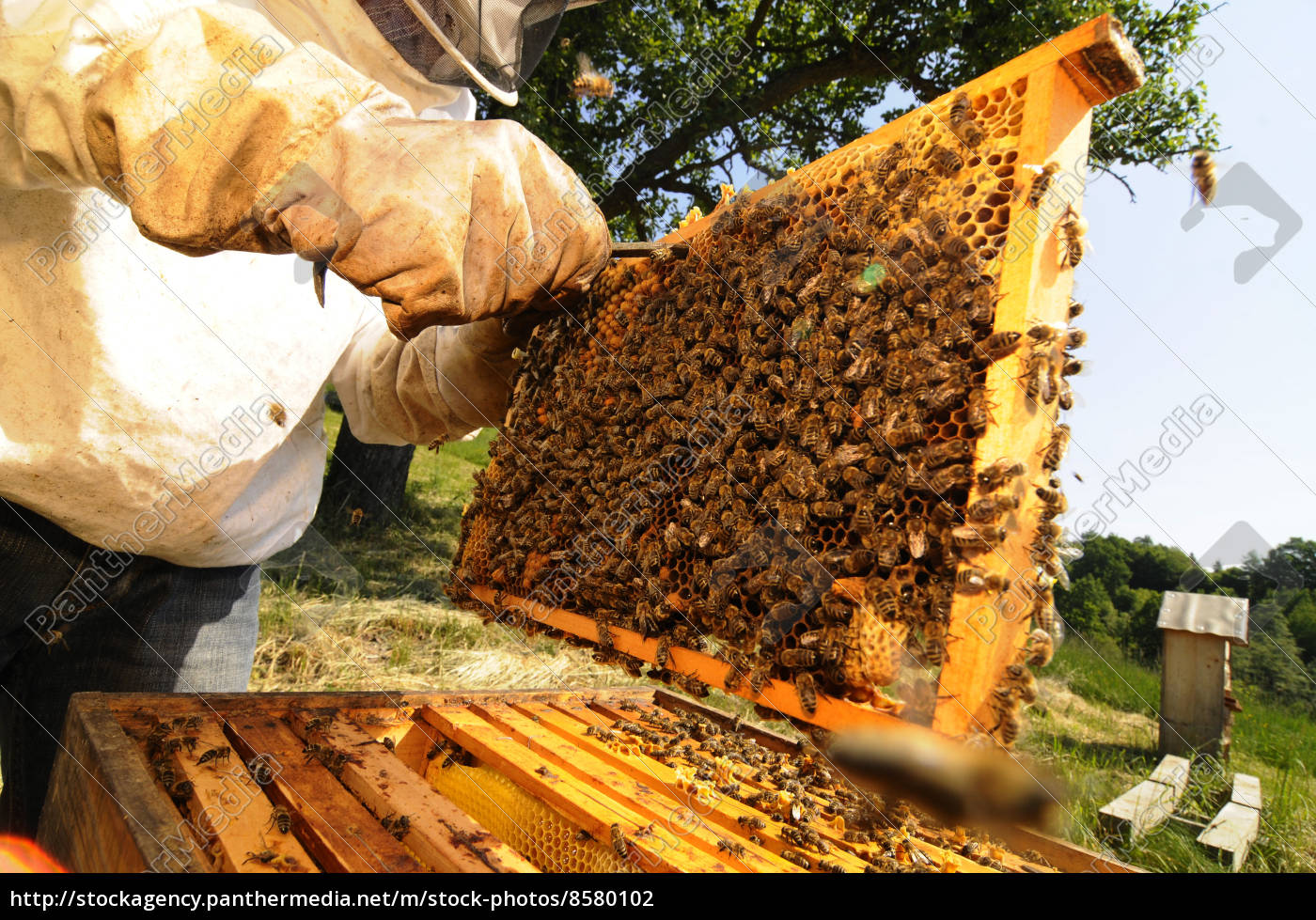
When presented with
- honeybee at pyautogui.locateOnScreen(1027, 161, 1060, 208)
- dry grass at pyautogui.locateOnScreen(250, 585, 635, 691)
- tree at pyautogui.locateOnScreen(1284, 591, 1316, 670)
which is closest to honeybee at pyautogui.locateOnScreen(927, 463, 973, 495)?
honeybee at pyautogui.locateOnScreen(1027, 161, 1060, 208)

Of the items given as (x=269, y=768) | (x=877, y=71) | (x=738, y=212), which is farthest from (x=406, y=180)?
(x=877, y=71)

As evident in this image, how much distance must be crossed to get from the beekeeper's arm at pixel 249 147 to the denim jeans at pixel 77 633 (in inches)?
59.3

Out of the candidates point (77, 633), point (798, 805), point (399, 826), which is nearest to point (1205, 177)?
A: point (798, 805)

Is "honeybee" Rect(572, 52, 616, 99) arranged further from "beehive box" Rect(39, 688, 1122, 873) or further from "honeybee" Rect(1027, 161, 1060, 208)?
"honeybee" Rect(1027, 161, 1060, 208)

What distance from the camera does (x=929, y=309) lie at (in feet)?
5.79

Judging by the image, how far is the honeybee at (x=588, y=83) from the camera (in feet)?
31.8

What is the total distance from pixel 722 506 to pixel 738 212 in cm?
98

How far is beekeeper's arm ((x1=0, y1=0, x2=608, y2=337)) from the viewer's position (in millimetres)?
1783

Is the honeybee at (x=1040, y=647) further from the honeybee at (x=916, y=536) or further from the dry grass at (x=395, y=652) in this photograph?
the dry grass at (x=395, y=652)

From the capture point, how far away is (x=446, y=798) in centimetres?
221

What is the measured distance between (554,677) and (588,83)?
747 centimetres

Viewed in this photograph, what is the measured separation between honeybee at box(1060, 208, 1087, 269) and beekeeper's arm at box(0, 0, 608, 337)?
1.51 meters

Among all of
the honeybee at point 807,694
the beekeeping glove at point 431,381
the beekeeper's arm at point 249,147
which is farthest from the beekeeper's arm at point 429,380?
the honeybee at point 807,694
